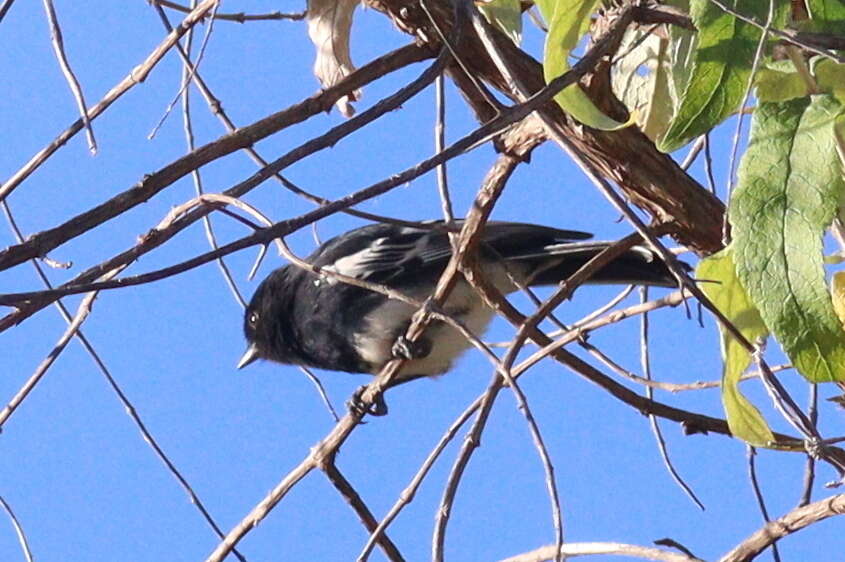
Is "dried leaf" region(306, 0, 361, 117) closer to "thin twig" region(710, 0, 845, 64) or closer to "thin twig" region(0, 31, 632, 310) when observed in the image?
"thin twig" region(0, 31, 632, 310)

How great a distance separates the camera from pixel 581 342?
261cm

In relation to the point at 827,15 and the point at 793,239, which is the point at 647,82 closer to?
the point at 827,15

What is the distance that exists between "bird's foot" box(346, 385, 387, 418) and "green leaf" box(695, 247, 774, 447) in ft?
4.08

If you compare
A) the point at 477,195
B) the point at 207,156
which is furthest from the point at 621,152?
the point at 207,156

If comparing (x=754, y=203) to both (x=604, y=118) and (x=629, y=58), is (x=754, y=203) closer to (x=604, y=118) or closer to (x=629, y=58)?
(x=604, y=118)

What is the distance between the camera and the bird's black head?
4.90 meters

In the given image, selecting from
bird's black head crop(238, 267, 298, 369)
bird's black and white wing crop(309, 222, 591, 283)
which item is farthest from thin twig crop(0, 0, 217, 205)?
bird's black head crop(238, 267, 298, 369)

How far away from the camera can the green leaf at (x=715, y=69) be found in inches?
67.9

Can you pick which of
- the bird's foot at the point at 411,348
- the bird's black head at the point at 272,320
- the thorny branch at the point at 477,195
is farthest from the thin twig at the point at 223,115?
the bird's black head at the point at 272,320

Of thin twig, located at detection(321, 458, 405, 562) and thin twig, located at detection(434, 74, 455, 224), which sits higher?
thin twig, located at detection(434, 74, 455, 224)

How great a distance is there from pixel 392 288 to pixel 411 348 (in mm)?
831

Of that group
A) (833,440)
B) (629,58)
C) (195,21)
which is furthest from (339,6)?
(833,440)

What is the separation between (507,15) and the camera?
7.55 ft

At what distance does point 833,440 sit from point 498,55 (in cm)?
76
